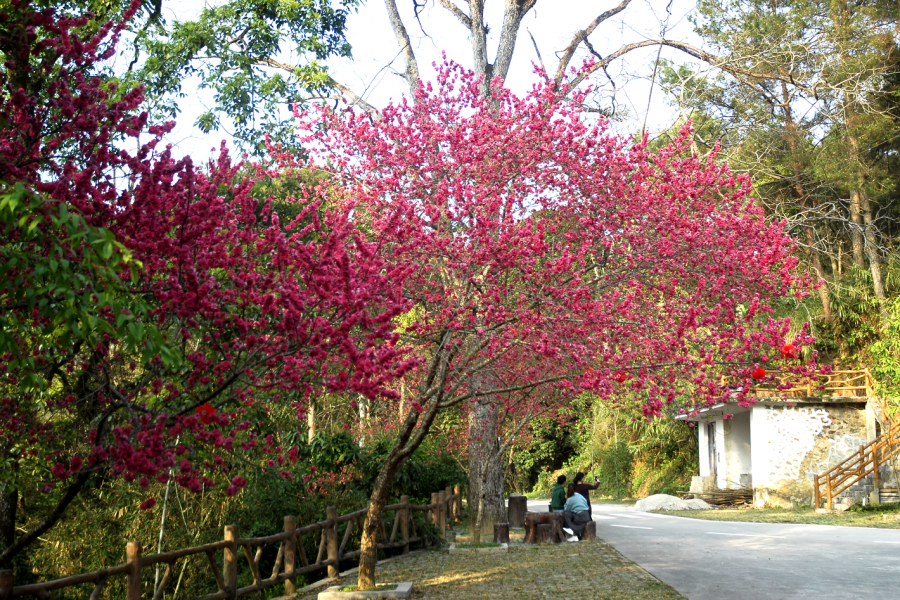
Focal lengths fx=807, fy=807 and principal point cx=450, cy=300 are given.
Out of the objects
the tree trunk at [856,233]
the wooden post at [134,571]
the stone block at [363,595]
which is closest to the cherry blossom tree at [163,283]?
the wooden post at [134,571]

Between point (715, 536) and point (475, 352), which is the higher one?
point (475, 352)

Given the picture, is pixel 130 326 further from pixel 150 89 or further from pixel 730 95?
pixel 730 95

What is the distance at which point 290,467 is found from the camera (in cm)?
1280

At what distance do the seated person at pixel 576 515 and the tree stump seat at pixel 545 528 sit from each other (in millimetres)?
257

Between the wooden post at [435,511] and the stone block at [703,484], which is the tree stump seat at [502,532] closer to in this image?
the wooden post at [435,511]

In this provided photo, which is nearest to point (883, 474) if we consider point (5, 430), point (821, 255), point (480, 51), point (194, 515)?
point (821, 255)

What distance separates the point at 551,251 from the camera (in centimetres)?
1055

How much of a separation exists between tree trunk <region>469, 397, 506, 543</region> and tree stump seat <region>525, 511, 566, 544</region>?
78cm

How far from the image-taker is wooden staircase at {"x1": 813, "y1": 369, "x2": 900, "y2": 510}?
22.0 metres

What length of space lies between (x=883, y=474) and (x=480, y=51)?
16803 mm

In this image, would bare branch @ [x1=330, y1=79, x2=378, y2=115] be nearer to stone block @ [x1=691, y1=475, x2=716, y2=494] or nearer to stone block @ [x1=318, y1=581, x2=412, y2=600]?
stone block @ [x1=318, y1=581, x2=412, y2=600]

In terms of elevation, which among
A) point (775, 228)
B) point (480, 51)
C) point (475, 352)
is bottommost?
point (475, 352)

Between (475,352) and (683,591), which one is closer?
(683,591)

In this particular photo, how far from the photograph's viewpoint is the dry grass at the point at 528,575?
8789mm
